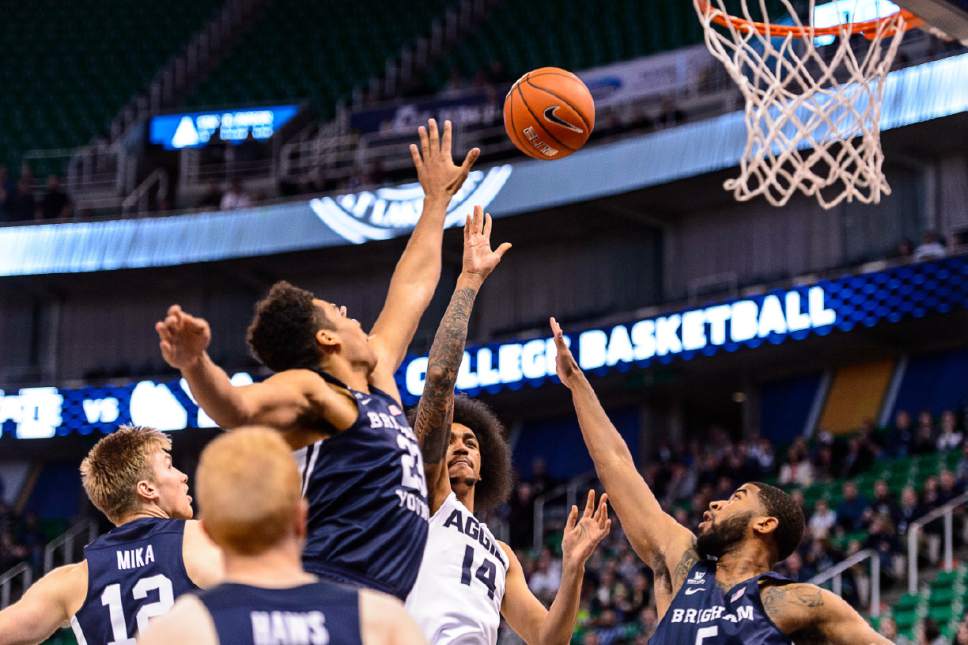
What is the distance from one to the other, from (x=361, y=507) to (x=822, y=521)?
11487mm

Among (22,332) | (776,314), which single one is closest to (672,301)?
(776,314)

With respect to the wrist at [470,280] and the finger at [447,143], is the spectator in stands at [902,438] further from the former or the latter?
the finger at [447,143]

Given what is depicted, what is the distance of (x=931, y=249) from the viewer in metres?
17.0

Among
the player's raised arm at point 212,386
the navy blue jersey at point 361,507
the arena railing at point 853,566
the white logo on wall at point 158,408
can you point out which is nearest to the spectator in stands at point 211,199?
the white logo on wall at point 158,408

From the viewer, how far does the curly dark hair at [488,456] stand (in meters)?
5.45

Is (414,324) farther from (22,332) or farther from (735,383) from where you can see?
(22,332)

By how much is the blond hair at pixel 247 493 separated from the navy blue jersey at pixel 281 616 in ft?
0.29

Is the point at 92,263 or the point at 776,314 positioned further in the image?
the point at 92,263

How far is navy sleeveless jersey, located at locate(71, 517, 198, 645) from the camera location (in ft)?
14.0

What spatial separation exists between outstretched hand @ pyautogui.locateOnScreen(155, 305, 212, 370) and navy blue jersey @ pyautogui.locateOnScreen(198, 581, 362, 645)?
69 cm

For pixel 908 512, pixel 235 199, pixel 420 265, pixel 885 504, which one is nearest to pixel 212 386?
pixel 420 265

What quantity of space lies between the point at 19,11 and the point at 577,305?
41.1ft

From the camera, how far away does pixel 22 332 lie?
2506 centimetres

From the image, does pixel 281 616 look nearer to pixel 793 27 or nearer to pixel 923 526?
pixel 793 27
